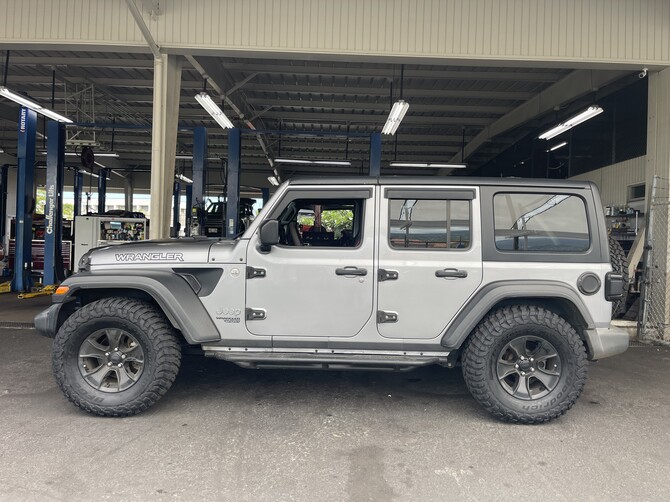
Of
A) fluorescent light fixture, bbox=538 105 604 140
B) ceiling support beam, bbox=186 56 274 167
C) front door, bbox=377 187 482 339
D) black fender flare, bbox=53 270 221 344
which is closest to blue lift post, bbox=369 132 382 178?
ceiling support beam, bbox=186 56 274 167

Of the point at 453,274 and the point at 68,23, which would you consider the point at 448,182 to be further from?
the point at 68,23

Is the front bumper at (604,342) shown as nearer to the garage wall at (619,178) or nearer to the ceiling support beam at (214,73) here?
the ceiling support beam at (214,73)

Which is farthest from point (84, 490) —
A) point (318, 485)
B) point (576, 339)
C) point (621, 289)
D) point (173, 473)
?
point (621, 289)

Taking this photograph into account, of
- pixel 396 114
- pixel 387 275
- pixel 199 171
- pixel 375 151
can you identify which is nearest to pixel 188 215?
pixel 199 171

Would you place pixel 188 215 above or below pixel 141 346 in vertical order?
above

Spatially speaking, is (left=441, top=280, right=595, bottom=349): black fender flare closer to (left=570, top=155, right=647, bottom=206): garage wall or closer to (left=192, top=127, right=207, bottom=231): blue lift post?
(left=570, top=155, right=647, bottom=206): garage wall

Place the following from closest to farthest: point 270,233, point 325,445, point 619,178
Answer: point 325,445 < point 270,233 < point 619,178

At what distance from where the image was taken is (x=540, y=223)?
3814 mm

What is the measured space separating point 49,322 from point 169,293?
107 cm

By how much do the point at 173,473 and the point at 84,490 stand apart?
48 cm

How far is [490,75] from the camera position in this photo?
10.6 meters

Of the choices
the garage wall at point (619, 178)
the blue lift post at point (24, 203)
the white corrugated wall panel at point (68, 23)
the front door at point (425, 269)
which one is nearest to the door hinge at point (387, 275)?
the front door at point (425, 269)

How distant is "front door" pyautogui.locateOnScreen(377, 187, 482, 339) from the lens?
3.72 metres

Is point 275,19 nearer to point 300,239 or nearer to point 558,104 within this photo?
point 300,239
